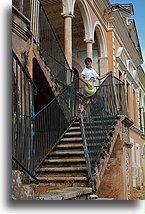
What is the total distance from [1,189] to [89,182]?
1203 millimetres

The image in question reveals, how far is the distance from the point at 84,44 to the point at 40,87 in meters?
6.56

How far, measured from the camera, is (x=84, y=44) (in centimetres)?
1162

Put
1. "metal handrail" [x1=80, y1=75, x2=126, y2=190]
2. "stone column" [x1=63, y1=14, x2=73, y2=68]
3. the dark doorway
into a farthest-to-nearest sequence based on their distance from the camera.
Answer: "stone column" [x1=63, y1=14, x2=73, y2=68], the dark doorway, "metal handrail" [x1=80, y1=75, x2=126, y2=190]

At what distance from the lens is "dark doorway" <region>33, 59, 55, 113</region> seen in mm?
5117

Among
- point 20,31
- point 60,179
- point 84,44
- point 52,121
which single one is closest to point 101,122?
point 52,121

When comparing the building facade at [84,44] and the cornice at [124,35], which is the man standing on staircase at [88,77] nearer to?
the building facade at [84,44]

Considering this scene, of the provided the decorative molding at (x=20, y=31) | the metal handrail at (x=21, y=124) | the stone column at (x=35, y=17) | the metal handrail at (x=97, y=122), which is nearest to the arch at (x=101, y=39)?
the metal handrail at (x=97, y=122)

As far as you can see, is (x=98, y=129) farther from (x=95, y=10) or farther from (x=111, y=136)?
(x=95, y=10)

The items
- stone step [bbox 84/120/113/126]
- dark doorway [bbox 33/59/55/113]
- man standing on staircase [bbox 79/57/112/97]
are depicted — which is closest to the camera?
stone step [bbox 84/120/113/126]

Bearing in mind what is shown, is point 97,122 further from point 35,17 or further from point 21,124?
point 35,17

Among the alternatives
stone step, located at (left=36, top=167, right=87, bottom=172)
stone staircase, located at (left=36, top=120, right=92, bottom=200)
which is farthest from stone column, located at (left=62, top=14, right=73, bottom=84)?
stone step, located at (left=36, top=167, right=87, bottom=172)

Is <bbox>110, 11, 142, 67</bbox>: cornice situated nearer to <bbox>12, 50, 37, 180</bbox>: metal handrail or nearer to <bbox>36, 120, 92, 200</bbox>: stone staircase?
<bbox>36, 120, 92, 200</bbox>: stone staircase

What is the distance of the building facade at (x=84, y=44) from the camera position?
4.81 meters

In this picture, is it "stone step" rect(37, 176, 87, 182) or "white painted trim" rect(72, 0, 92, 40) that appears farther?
"white painted trim" rect(72, 0, 92, 40)
